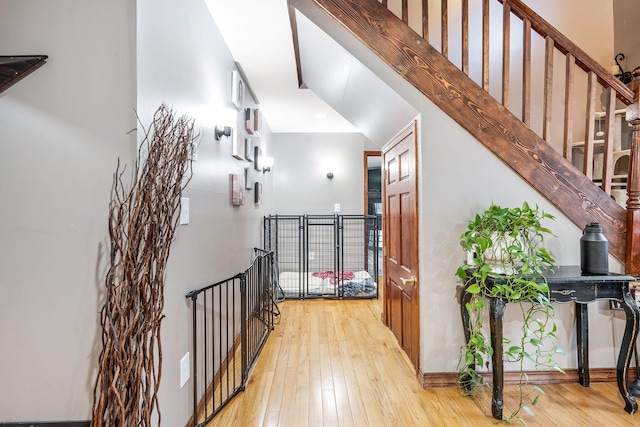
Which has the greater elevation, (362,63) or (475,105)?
(362,63)

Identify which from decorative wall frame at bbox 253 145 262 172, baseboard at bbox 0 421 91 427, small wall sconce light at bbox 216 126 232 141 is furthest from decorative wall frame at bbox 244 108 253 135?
baseboard at bbox 0 421 91 427

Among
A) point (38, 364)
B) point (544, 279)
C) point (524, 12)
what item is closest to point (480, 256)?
point (544, 279)

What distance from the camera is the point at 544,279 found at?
183cm

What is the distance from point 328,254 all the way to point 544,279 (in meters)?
3.74

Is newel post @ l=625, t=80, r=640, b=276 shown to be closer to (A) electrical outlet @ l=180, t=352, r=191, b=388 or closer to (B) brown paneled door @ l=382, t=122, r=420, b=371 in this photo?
(B) brown paneled door @ l=382, t=122, r=420, b=371

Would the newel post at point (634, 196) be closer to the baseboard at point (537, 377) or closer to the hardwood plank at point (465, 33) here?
the baseboard at point (537, 377)

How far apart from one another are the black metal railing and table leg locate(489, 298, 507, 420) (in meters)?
1.58

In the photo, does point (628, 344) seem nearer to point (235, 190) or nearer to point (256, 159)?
point (235, 190)

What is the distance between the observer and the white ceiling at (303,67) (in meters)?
2.22

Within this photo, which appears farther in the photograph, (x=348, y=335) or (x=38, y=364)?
(x=348, y=335)

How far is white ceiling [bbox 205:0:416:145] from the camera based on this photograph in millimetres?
2221

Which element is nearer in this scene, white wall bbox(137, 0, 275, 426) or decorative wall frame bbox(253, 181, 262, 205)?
white wall bbox(137, 0, 275, 426)

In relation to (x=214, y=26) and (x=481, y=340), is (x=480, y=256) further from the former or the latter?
(x=214, y=26)

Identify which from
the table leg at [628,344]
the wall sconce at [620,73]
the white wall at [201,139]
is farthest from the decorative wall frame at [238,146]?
the wall sconce at [620,73]
